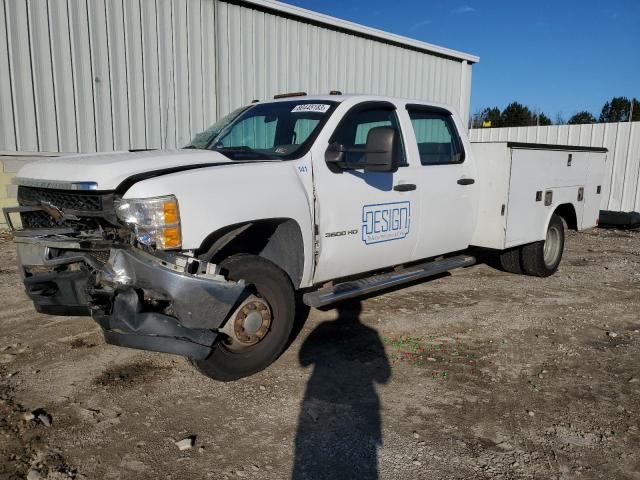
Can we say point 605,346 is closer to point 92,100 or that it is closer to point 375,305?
point 375,305

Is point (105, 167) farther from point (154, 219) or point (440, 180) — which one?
point (440, 180)

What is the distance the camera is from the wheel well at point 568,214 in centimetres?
680

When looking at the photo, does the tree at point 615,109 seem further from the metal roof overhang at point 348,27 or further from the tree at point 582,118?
the metal roof overhang at point 348,27

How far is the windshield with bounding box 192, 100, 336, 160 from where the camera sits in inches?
160

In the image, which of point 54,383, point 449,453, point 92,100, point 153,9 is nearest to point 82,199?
point 54,383

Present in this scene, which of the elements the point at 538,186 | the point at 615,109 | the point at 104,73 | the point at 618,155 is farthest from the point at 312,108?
the point at 615,109

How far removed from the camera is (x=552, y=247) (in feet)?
22.5

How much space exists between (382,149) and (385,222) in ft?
2.79

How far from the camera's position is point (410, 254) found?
192 inches

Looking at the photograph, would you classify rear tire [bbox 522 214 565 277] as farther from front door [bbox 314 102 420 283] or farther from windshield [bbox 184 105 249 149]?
windshield [bbox 184 105 249 149]

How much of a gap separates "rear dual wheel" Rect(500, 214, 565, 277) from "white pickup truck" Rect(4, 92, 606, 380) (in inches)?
41.9

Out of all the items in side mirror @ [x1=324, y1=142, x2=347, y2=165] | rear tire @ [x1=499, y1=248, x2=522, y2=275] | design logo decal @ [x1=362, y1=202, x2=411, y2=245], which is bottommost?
rear tire @ [x1=499, y1=248, x2=522, y2=275]

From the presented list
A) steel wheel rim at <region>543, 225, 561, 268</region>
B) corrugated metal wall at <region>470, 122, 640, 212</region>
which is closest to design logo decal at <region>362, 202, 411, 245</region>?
steel wheel rim at <region>543, 225, 561, 268</region>

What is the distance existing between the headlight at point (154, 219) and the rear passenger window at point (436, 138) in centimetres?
264
